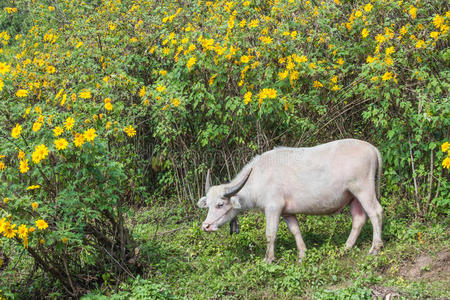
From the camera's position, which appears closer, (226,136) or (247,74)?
(247,74)

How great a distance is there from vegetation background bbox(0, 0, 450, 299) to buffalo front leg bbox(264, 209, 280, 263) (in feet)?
0.39

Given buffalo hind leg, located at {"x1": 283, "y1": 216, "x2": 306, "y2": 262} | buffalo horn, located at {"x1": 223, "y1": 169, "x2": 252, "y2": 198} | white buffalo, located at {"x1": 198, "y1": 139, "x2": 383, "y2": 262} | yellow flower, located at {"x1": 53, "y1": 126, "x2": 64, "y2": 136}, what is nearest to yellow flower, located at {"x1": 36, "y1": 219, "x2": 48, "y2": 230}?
yellow flower, located at {"x1": 53, "y1": 126, "x2": 64, "y2": 136}

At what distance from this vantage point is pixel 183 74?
7.37 m

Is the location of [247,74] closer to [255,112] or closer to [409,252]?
[255,112]

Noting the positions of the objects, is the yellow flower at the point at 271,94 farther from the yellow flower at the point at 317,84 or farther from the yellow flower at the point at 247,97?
A: the yellow flower at the point at 317,84

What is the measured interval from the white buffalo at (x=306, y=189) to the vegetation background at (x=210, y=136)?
37 centimetres

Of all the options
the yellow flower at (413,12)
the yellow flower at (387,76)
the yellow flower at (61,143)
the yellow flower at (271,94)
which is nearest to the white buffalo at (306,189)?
the yellow flower at (271,94)

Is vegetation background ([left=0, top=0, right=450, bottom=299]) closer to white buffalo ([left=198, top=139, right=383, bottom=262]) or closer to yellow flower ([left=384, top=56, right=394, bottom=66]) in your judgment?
yellow flower ([left=384, top=56, right=394, bottom=66])

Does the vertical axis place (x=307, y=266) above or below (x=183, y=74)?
below

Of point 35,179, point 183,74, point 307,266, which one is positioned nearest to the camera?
point 35,179

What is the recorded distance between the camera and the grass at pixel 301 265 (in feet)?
16.2

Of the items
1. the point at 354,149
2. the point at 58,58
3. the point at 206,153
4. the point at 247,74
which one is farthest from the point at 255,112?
the point at 58,58

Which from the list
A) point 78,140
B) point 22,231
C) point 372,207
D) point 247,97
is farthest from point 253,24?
point 22,231

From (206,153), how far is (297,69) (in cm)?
189
